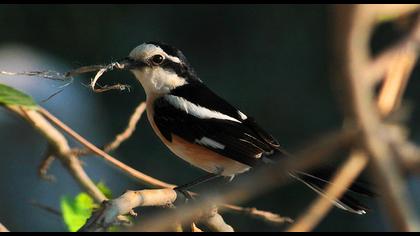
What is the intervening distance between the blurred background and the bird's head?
238 cm

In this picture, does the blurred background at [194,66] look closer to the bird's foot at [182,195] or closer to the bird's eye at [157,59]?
the bird's eye at [157,59]

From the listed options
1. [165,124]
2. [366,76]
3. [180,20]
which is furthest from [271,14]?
[366,76]

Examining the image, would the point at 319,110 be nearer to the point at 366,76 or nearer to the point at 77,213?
the point at 77,213

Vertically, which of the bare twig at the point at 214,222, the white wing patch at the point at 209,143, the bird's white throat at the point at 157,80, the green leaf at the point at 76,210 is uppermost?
the bird's white throat at the point at 157,80

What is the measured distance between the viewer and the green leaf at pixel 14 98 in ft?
4.22

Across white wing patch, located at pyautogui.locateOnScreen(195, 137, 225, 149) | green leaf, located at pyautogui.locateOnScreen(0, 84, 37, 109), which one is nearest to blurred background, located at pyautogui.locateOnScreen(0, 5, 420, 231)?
white wing patch, located at pyautogui.locateOnScreen(195, 137, 225, 149)

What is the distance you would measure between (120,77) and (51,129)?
319cm

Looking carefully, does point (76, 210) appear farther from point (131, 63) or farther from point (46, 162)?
point (131, 63)

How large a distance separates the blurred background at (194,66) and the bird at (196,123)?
241 cm

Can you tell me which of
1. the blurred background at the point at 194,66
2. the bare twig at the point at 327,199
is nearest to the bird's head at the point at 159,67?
the bare twig at the point at 327,199

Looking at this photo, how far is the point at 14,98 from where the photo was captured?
1327mm

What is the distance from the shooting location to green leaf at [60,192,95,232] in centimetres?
216

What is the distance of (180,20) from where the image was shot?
6434 mm

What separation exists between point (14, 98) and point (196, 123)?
131 centimetres
